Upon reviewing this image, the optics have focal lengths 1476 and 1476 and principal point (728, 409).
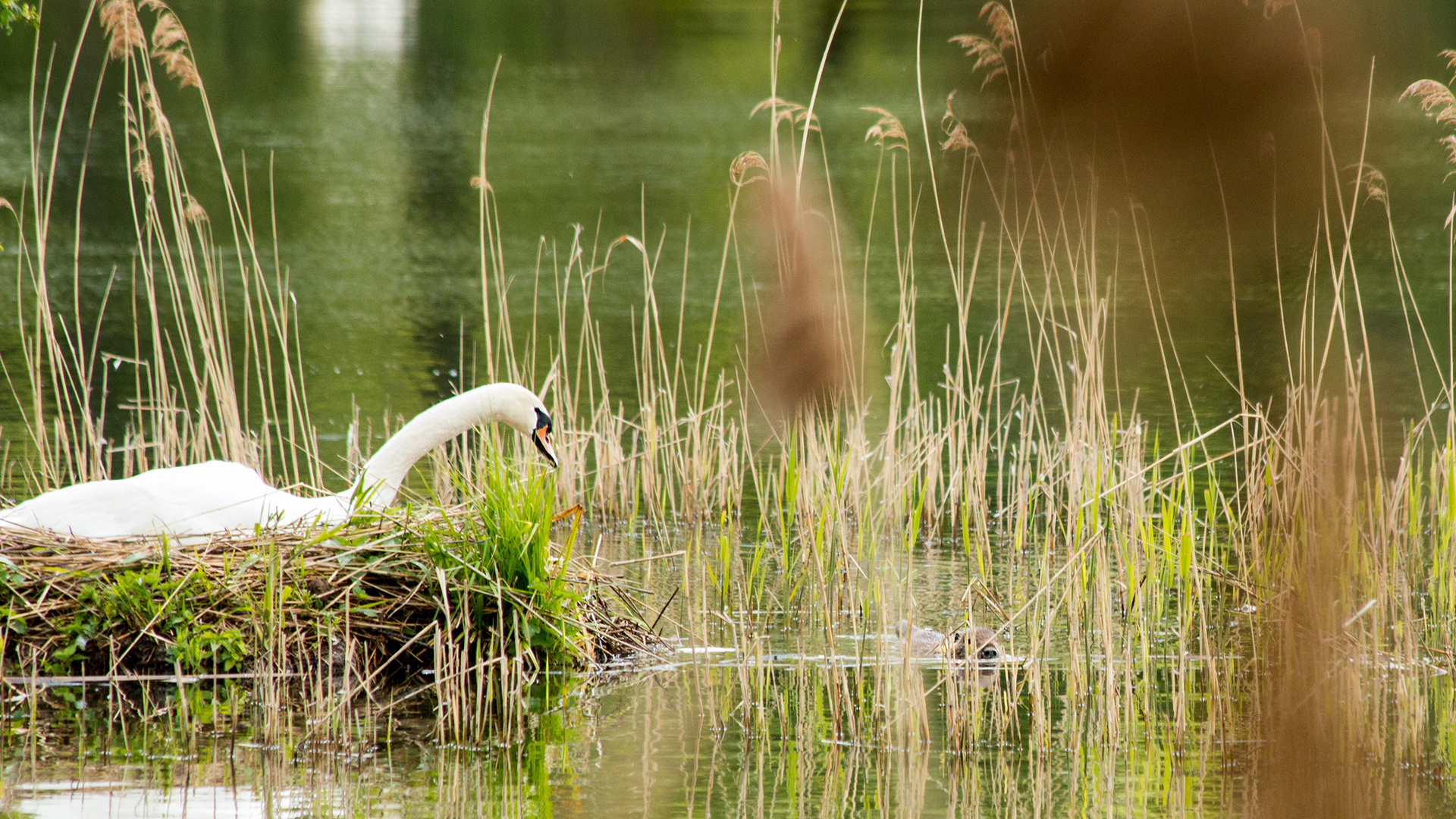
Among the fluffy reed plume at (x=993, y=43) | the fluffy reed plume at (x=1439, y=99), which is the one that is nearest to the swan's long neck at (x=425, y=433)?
the fluffy reed plume at (x=1439, y=99)

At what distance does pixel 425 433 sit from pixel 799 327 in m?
5.79

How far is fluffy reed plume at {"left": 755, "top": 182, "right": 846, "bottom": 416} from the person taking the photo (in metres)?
0.98

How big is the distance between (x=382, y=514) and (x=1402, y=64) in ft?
18.0

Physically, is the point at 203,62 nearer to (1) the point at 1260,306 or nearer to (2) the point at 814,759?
(1) the point at 1260,306

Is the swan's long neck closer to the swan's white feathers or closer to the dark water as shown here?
the swan's white feathers

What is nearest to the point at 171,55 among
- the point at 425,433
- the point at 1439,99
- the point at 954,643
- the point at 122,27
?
the point at 122,27

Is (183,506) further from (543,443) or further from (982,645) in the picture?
(982,645)

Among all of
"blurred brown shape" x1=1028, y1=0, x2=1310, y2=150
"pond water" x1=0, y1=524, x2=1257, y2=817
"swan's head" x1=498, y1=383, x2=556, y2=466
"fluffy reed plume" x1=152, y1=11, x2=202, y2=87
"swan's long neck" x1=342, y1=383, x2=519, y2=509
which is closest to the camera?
"blurred brown shape" x1=1028, y1=0, x2=1310, y2=150

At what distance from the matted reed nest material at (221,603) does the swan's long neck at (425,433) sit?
1.90ft

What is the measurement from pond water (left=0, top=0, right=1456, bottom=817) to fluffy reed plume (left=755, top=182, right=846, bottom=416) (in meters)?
0.10

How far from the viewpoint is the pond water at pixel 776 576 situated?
729mm

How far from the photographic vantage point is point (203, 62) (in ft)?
3.36

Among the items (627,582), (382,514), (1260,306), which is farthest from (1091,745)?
(1260,306)

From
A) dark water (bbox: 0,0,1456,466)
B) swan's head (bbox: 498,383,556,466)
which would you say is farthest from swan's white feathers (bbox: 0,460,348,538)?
dark water (bbox: 0,0,1456,466)
